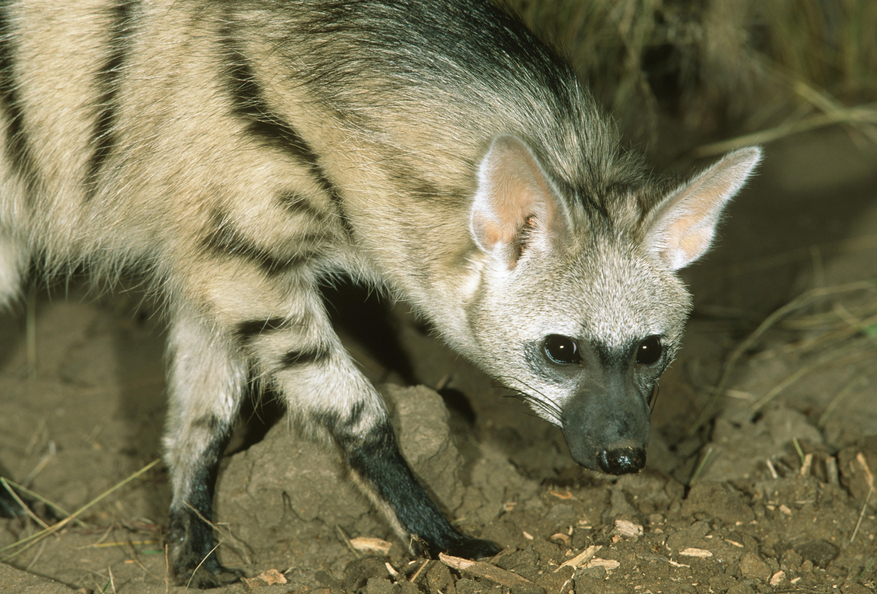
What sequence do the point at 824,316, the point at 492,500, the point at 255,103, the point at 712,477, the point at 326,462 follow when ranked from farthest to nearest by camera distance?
1. the point at 824,316
2. the point at 712,477
3. the point at 492,500
4. the point at 326,462
5. the point at 255,103

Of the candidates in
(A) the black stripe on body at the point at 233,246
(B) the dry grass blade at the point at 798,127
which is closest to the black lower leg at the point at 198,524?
(A) the black stripe on body at the point at 233,246

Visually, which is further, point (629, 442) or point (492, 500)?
point (492, 500)

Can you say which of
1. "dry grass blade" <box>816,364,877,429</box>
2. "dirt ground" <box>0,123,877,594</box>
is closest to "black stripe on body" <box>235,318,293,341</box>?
"dirt ground" <box>0,123,877,594</box>

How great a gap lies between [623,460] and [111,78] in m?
2.17

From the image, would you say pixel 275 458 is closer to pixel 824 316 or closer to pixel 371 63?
pixel 371 63

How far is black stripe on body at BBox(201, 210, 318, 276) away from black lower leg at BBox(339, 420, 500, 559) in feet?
2.15

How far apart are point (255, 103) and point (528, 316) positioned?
1.15 meters

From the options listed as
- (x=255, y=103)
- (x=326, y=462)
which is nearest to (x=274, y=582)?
(x=326, y=462)

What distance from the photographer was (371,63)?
2.70 m

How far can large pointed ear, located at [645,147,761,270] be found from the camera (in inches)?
96.2

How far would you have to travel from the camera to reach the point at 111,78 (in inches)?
109

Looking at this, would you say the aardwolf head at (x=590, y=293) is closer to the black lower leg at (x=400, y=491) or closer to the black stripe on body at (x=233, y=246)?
the black lower leg at (x=400, y=491)

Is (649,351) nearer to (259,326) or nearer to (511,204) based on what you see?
(511,204)

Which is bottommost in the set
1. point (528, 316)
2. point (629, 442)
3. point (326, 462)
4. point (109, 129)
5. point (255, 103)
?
point (326, 462)
